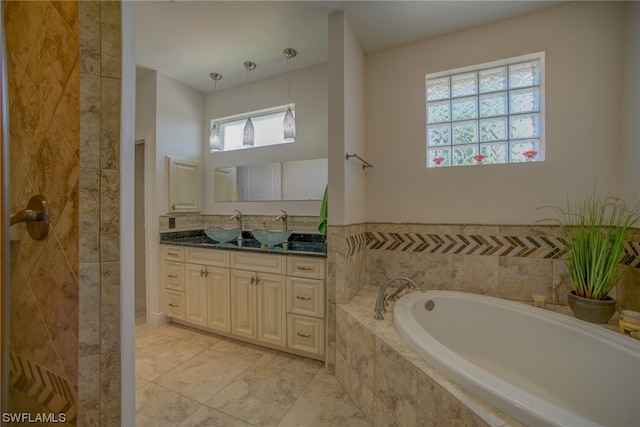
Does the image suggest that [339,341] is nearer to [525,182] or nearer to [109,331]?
[109,331]

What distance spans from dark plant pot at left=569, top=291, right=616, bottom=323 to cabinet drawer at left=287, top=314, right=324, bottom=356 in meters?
1.55

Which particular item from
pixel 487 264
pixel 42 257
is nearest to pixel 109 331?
pixel 42 257

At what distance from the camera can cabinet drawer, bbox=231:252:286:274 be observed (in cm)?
200

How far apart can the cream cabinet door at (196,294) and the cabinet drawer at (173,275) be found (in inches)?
3.1

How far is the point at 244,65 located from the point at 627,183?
3.03 m

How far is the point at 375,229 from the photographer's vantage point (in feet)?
7.27

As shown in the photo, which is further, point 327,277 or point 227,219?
point 227,219

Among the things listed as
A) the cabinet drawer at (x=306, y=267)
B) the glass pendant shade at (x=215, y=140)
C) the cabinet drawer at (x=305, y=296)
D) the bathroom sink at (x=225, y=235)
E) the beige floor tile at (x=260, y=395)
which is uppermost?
the glass pendant shade at (x=215, y=140)

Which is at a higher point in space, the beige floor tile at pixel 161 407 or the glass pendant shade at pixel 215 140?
the glass pendant shade at pixel 215 140

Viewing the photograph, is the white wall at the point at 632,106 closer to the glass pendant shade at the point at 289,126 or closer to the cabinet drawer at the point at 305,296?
the cabinet drawer at the point at 305,296

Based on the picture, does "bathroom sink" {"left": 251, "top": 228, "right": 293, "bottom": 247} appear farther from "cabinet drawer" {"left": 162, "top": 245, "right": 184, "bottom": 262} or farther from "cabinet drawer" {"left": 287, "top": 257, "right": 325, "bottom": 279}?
"cabinet drawer" {"left": 162, "top": 245, "right": 184, "bottom": 262}

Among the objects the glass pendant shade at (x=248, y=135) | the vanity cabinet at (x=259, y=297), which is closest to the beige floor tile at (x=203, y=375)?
the vanity cabinet at (x=259, y=297)

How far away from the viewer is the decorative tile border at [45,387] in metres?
0.66

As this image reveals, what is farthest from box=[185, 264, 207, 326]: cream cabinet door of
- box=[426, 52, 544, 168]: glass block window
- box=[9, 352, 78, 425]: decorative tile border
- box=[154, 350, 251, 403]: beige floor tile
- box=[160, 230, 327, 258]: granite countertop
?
box=[426, 52, 544, 168]: glass block window
